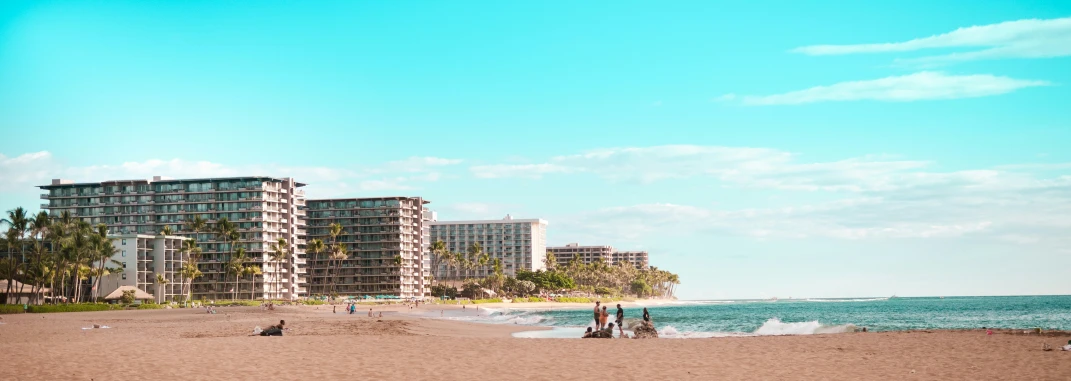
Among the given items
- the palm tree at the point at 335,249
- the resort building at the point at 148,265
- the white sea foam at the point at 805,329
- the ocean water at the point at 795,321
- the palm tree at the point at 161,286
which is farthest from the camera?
the palm tree at the point at 335,249

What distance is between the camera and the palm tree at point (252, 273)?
147 metres

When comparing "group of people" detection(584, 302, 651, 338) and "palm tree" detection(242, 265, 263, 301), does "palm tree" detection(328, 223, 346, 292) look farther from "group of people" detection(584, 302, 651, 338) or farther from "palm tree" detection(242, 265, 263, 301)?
"group of people" detection(584, 302, 651, 338)

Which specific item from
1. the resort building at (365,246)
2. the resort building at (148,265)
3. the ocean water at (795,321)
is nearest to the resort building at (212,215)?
the resort building at (148,265)

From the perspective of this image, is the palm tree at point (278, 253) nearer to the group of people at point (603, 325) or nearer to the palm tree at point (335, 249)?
the palm tree at point (335, 249)

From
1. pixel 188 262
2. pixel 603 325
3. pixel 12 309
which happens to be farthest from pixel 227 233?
pixel 603 325

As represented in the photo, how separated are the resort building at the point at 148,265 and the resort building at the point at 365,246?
37.1m

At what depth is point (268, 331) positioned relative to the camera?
33406mm

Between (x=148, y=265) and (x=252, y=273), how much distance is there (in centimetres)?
1714

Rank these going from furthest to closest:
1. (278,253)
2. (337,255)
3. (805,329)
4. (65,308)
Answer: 1. (337,255)
2. (278,253)
3. (65,308)
4. (805,329)

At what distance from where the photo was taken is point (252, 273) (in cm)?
15188

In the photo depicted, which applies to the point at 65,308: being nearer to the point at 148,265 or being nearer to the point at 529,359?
the point at 148,265

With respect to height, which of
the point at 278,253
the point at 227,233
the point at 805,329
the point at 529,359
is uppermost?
the point at 227,233

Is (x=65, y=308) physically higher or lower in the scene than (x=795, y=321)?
higher

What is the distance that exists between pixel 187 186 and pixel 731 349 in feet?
489
